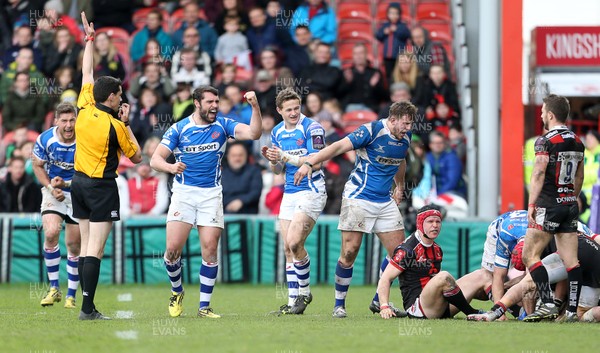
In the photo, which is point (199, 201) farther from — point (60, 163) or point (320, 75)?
point (320, 75)

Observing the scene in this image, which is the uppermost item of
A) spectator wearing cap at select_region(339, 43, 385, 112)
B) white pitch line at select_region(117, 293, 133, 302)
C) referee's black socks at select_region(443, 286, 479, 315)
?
spectator wearing cap at select_region(339, 43, 385, 112)

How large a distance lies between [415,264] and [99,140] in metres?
3.13

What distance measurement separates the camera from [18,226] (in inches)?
686

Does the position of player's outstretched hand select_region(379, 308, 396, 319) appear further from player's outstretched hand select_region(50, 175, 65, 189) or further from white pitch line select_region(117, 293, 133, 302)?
white pitch line select_region(117, 293, 133, 302)

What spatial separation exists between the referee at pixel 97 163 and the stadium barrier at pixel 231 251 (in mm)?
6088

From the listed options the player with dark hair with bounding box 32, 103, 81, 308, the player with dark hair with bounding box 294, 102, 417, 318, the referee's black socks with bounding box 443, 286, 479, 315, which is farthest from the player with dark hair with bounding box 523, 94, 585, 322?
the player with dark hair with bounding box 32, 103, 81, 308

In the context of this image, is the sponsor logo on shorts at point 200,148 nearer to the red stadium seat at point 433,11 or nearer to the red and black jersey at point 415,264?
the red and black jersey at point 415,264

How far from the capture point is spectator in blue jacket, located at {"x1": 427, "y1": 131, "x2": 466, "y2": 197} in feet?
60.8

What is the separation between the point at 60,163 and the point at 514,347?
6.39m

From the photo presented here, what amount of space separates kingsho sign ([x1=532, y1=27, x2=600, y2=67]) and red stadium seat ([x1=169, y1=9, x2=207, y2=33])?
6022mm

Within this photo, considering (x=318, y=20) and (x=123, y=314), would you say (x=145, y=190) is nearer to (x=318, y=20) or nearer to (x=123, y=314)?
(x=318, y=20)

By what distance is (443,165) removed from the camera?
61.1 feet

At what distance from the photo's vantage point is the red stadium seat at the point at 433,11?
22.2 m

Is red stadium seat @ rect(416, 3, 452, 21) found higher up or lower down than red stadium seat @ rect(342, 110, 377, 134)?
higher up
